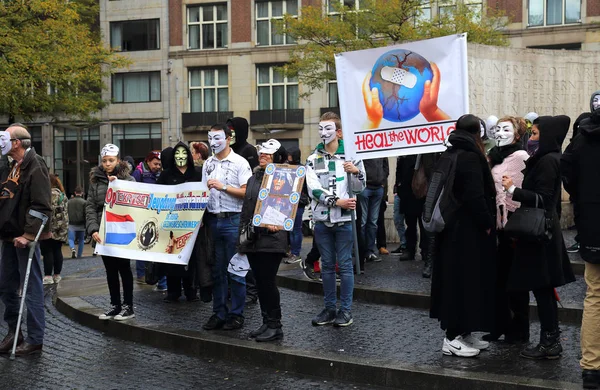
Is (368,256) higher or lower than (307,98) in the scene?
lower

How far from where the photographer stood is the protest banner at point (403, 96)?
35.3ft

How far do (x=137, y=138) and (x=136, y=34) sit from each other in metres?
5.52

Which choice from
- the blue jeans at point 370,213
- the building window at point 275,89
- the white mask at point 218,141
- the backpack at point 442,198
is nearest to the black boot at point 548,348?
the backpack at point 442,198

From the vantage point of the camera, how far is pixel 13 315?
8570mm

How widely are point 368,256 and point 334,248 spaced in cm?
466

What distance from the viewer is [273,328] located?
8188 millimetres

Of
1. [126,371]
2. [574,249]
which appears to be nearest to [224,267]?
[126,371]

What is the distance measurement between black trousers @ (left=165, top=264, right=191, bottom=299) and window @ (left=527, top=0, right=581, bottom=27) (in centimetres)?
3355

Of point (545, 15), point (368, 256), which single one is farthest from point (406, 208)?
point (545, 15)

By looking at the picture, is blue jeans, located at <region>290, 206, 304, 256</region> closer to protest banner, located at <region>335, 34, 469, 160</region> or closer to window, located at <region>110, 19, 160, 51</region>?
protest banner, located at <region>335, 34, 469, 160</region>

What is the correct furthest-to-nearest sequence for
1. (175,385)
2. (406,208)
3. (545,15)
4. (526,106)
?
(545,15)
(526,106)
(406,208)
(175,385)

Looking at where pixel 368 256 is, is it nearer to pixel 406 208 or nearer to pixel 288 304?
pixel 406 208

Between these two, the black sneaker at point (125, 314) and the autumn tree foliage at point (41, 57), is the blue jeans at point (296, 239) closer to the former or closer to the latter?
the black sneaker at point (125, 314)

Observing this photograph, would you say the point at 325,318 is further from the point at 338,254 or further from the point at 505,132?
the point at 505,132
